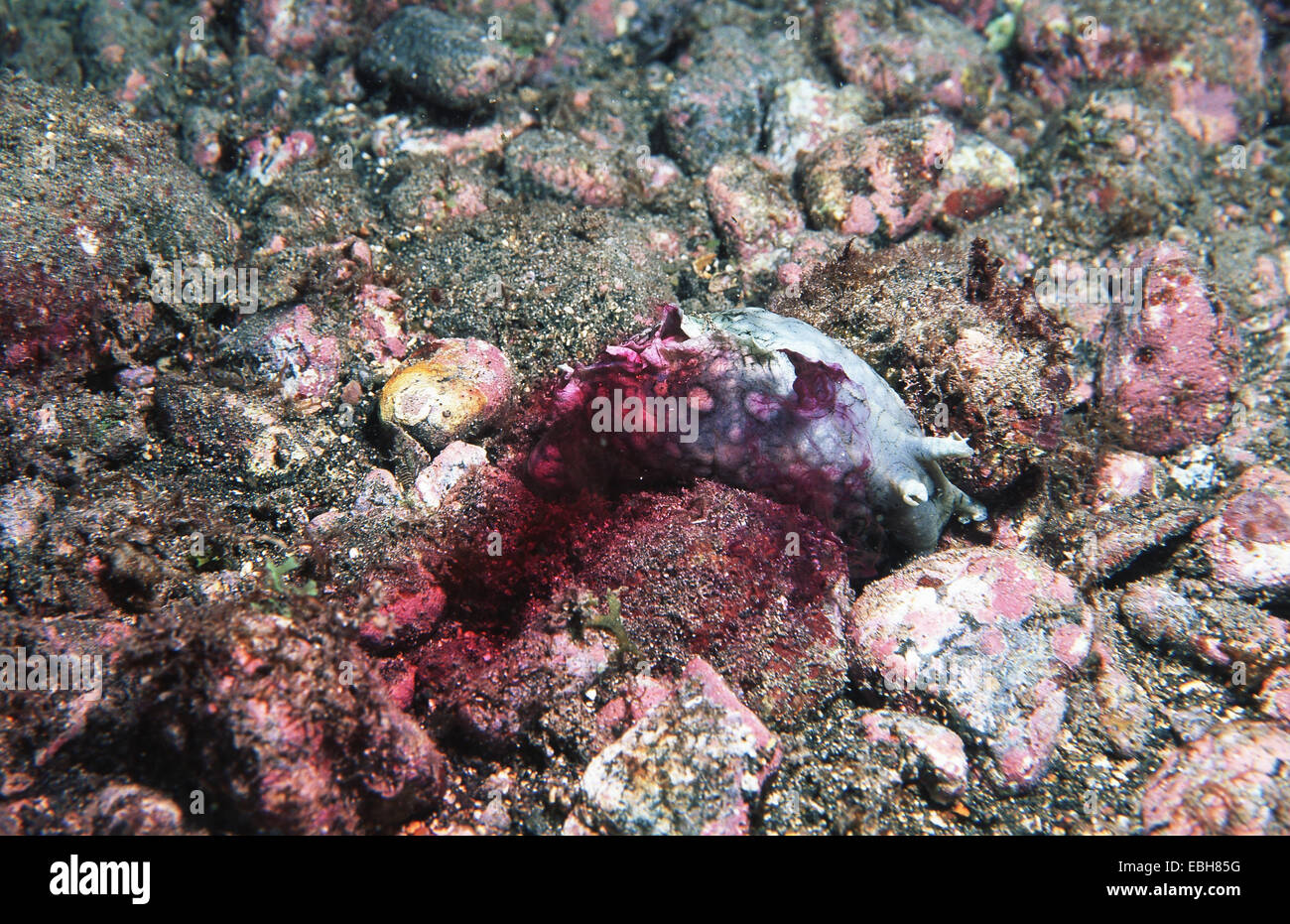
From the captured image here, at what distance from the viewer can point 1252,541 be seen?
4.07 metres

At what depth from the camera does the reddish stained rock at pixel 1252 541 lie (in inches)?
158

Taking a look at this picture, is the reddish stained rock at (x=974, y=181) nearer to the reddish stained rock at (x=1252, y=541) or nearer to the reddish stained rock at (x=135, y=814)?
the reddish stained rock at (x=1252, y=541)

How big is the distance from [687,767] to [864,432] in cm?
203

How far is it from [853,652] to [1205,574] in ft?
8.37

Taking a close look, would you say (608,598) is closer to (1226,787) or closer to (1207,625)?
(1226,787)

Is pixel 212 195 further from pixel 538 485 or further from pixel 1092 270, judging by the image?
pixel 1092 270

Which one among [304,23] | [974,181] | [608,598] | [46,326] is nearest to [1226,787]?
[608,598]

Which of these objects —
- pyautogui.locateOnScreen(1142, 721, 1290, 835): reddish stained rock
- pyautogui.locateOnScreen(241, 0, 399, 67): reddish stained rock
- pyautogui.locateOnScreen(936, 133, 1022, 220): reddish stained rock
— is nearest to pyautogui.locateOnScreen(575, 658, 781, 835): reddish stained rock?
pyautogui.locateOnScreen(1142, 721, 1290, 835): reddish stained rock

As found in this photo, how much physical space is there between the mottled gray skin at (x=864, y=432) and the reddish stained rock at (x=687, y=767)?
4.75 ft

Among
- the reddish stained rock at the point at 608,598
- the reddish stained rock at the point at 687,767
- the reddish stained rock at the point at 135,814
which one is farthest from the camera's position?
the reddish stained rock at the point at 608,598

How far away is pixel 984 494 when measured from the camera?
4324 millimetres

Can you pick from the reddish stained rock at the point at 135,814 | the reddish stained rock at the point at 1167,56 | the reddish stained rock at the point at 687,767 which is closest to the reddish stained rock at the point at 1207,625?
the reddish stained rock at the point at 687,767

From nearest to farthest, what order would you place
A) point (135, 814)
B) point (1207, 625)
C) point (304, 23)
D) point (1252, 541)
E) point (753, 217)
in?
point (135, 814) < point (1207, 625) < point (1252, 541) < point (753, 217) < point (304, 23)

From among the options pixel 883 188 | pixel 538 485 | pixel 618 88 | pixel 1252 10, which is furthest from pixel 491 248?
pixel 1252 10
